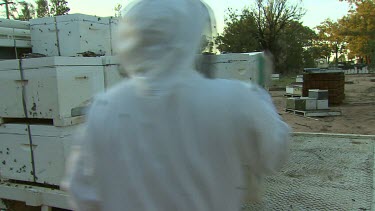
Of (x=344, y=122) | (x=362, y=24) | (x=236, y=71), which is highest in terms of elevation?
(x=362, y=24)

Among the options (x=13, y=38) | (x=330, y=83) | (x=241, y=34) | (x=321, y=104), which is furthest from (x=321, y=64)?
(x=13, y=38)

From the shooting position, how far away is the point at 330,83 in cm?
1371

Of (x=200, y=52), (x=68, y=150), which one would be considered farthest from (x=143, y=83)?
(x=68, y=150)

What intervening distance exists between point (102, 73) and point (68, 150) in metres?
0.84

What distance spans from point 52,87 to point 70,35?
4.26ft

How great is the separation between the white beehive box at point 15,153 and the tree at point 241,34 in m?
29.9

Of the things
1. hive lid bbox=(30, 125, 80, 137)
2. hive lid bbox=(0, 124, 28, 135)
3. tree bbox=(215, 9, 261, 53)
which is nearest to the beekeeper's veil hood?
hive lid bbox=(30, 125, 80, 137)

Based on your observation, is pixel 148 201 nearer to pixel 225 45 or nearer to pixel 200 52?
pixel 200 52

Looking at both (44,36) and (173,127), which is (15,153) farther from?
(173,127)

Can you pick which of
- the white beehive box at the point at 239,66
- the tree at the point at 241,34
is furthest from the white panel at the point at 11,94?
the tree at the point at 241,34

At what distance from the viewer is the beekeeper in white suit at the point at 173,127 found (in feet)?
3.39

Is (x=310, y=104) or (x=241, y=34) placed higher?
(x=241, y=34)

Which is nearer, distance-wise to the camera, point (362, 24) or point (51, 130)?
point (51, 130)

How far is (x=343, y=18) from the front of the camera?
118 feet
